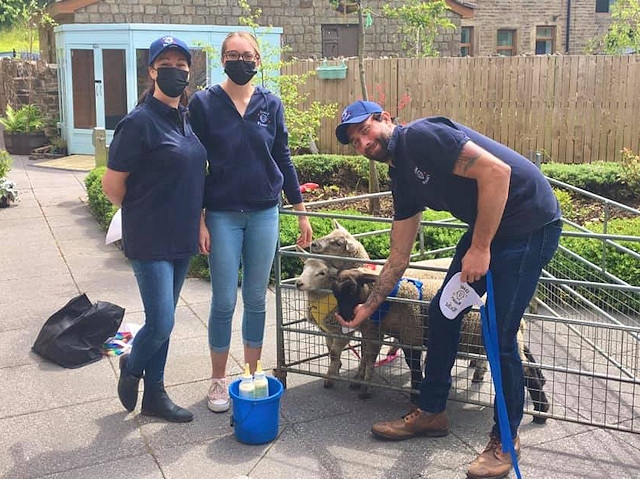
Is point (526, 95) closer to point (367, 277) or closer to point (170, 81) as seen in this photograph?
point (367, 277)

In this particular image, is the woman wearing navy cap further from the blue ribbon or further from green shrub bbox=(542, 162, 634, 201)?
green shrub bbox=(542, 162, 634, 201)

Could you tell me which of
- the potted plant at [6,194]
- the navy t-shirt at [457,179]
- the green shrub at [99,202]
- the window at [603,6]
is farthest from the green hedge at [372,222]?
the window at [603,6]

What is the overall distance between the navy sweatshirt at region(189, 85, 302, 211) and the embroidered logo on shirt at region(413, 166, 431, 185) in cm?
103

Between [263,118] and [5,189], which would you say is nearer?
[263,118]

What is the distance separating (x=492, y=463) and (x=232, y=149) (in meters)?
2.15

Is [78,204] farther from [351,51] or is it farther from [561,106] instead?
[351,51]

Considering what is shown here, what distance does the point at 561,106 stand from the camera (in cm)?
1426

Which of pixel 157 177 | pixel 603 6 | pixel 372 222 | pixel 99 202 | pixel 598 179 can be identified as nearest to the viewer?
pixel 157 177

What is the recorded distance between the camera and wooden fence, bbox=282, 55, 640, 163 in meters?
13.9

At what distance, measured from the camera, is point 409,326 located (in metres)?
4.43

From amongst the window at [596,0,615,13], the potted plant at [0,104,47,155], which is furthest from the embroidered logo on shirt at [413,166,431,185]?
the window at [596,0,615,13]

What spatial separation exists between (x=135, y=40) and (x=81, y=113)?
248 centimetres

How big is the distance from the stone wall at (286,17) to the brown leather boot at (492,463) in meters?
16.1

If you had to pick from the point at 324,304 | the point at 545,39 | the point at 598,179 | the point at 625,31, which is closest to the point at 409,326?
the point at 324,304
